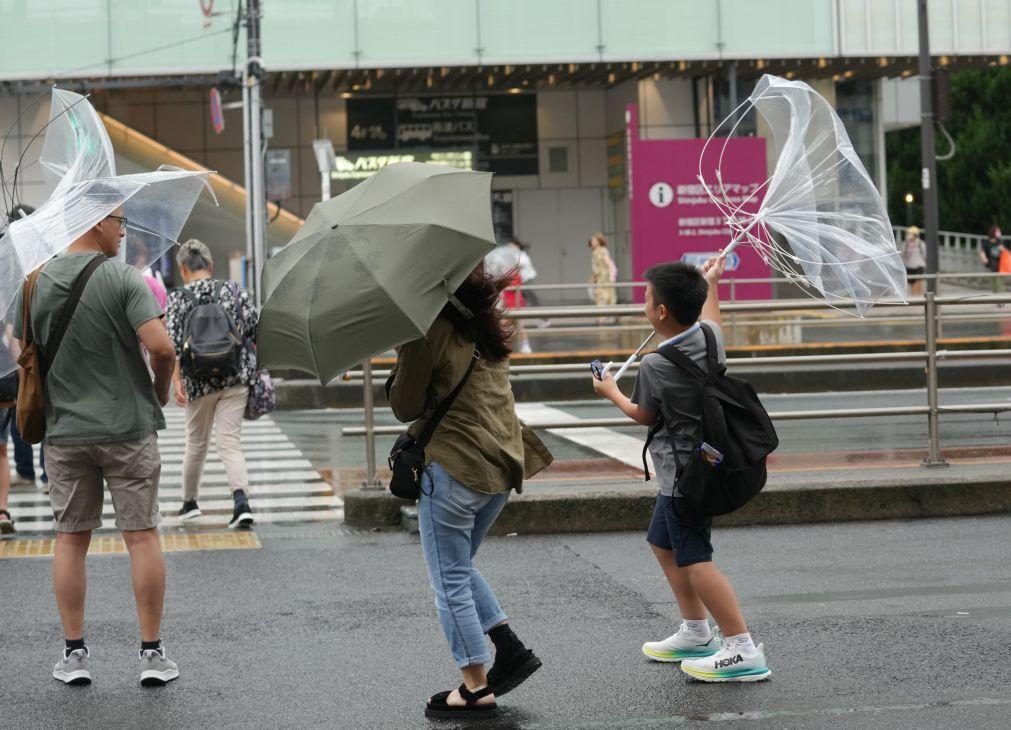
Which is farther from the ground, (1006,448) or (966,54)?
(966,54)

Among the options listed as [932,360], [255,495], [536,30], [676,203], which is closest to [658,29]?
[536,30]

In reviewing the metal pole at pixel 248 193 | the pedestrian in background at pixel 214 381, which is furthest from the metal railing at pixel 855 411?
the metal pole at pixel 248 193

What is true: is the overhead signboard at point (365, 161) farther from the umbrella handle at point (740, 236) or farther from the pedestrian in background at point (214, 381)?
the umbrella handle at point (740, 236)

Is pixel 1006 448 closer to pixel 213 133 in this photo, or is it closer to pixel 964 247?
pixel 213 133

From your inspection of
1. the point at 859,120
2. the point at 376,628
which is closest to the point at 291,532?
the point at 376,628

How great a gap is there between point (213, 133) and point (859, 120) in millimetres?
14804

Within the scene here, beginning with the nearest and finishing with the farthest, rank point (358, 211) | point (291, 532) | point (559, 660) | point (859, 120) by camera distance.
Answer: point (358, 211) < point (559, 660) < point (291, 532) < point (859, 120)

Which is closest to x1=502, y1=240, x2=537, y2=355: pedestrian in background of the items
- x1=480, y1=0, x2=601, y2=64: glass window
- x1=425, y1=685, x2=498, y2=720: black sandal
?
x1=480, y1=0, x2=601, y2=64: glass window

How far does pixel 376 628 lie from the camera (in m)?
6.75

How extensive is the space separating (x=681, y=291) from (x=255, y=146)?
19345 millimetres

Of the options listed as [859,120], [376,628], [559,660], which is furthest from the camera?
[859,120]

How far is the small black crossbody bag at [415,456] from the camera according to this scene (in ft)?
16.7

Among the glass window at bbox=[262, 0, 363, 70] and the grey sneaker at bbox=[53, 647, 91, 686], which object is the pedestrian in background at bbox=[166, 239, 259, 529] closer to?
the grey sneaker at bbox=[53, 647, 91, 686]

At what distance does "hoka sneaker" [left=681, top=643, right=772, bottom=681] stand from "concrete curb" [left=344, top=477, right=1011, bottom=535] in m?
3.39
